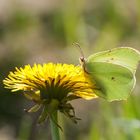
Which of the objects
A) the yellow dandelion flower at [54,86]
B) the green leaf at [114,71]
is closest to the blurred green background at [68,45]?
the green leaf at [114,71]

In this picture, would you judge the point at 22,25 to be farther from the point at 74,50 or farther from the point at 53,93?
the point at 53,93

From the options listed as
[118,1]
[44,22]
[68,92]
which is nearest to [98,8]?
[44,22]

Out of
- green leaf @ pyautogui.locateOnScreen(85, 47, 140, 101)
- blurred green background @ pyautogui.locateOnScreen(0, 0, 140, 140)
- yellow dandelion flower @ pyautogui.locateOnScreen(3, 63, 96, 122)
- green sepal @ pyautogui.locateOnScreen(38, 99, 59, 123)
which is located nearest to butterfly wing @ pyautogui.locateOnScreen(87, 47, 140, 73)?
green leaf @ pyautogui.locateOnScreen(85, 47, 140, 101)

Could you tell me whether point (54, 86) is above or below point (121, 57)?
below

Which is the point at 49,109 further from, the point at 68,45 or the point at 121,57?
the point at 68,45

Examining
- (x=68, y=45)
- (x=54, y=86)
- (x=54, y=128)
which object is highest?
(x=68, y=45)

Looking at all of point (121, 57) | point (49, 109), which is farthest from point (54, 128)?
point (121, 57)
